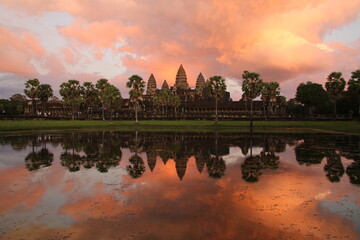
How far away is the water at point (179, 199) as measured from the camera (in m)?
8.20

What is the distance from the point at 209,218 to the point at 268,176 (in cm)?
689

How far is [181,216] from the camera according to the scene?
9234 mm

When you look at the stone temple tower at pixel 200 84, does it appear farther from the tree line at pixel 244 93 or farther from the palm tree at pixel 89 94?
the palm tree at pixel 89 94

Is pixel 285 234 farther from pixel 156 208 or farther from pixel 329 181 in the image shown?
pixel 329 181

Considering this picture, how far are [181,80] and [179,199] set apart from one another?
553ft

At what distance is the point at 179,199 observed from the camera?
36.2ft

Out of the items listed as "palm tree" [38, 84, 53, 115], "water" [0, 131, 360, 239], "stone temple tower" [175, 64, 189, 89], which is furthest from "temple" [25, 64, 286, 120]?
"water" [0, 131, 360, 239]

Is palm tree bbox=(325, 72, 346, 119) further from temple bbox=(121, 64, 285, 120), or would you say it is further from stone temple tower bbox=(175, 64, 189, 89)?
stone temple tower bbox=(175, 64, 189, 89)

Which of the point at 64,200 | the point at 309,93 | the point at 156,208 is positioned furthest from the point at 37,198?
the point at 309,93

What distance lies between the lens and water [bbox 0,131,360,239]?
820 cm

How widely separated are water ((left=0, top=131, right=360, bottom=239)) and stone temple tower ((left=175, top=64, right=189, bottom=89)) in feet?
513

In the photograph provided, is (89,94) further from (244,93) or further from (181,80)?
(181,80)

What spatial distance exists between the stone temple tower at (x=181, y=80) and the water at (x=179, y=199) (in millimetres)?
156457

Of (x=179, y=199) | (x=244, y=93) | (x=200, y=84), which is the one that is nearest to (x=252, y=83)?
(x=244, y=93)
